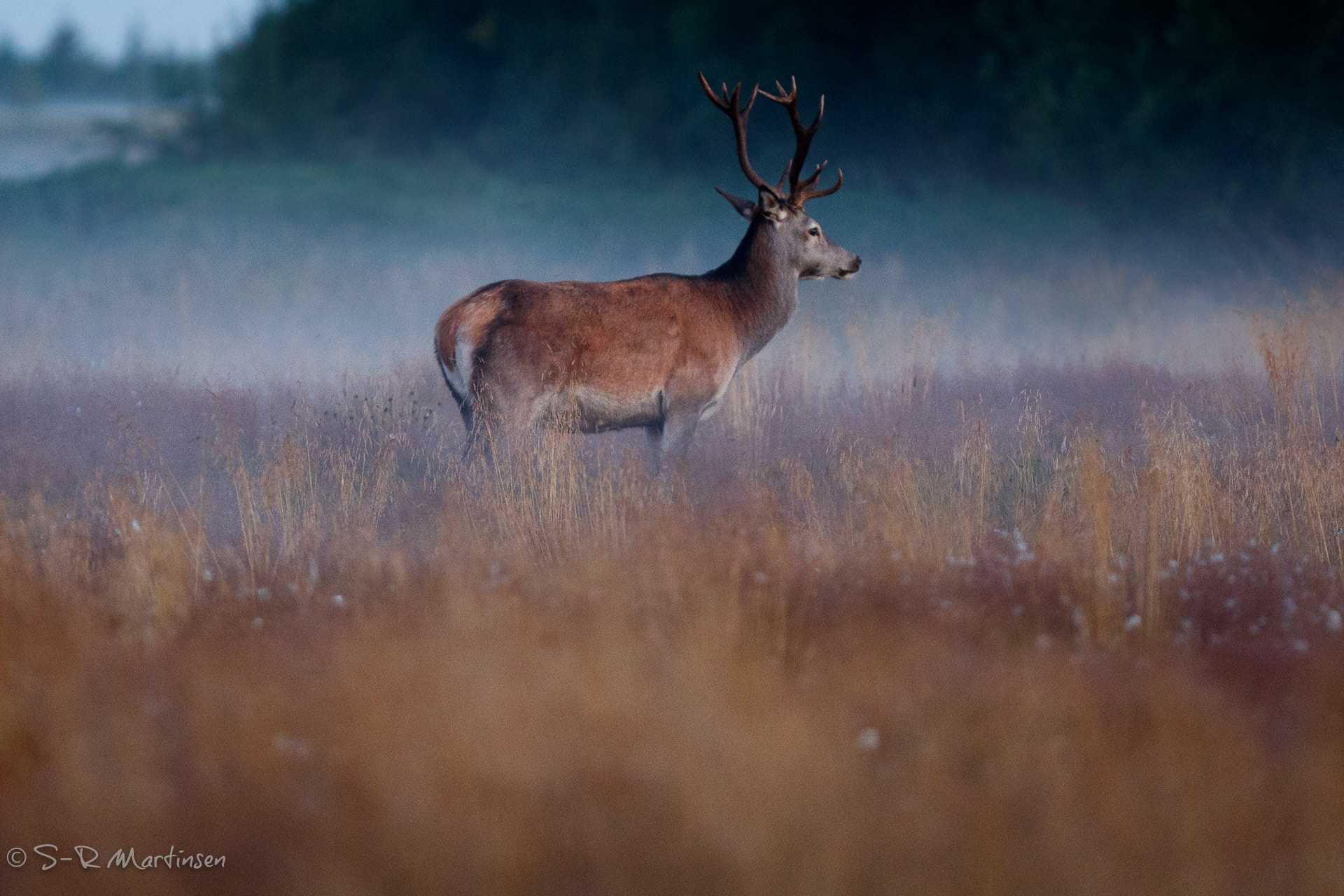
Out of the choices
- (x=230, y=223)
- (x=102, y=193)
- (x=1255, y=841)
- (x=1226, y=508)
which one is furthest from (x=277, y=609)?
(x=102, y=193)

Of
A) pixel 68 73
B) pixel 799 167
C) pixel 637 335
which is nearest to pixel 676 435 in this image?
pixel 637 335

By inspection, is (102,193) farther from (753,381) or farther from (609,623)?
(609,623)

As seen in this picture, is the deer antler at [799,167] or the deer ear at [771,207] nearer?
the deer antler at [799,167]

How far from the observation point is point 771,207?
808 cm

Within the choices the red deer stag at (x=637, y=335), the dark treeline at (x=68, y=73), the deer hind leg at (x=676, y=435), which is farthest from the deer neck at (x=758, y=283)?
the dark treeline at (x=68, y=73)

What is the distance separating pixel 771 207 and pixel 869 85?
1678cm

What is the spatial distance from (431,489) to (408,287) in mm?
11910

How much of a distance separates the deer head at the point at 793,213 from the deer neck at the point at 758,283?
0.08 feet

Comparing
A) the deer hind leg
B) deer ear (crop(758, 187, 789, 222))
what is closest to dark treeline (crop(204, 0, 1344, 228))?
deer ear (crop(758, 187, 789, 222))

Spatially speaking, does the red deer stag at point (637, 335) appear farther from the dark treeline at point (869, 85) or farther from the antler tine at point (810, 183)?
the dark treeline at point (869, 85)

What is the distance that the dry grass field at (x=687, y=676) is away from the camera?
2924mm

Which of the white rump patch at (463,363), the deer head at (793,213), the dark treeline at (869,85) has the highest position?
the dark treeline at (869,85)

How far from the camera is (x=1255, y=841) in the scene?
119 inches

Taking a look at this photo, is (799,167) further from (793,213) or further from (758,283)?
(758,283)
